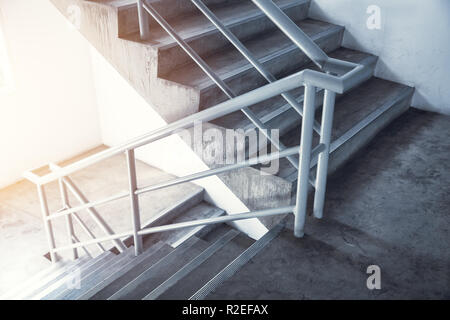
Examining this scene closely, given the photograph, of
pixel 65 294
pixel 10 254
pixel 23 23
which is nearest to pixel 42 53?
pixel 23 23

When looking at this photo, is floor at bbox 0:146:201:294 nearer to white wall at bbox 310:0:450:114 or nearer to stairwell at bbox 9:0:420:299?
stairwell at bbox 9:0:420:299

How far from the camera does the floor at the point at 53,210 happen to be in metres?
3.68

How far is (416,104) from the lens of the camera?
2.87 meters

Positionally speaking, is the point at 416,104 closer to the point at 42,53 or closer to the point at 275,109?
the point at 275,109

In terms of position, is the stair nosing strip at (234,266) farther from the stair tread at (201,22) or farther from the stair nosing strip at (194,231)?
the stair nosing strip at (194,231)

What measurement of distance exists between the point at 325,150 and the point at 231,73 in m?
0.86

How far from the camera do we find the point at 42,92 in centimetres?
480

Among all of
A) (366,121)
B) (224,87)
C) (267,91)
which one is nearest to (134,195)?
(224,87)

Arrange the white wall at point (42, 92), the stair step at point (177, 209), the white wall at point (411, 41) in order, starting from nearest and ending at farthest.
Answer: the white wall at point (411, 41), the stair step at point (177, 209), the white wall at point (42, 92)

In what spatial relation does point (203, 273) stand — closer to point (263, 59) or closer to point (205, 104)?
point (205, 104)

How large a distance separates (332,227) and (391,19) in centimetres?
176

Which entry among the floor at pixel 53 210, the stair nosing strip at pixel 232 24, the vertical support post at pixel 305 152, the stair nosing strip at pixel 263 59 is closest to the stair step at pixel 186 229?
the floor at pixel 53 210

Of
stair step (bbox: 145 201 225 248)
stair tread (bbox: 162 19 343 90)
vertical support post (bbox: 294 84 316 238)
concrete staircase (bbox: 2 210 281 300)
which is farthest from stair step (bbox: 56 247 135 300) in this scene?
vertical support post (bbox: 294 84 316 238)

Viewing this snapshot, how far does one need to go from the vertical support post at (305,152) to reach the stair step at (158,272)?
2.32 feet
